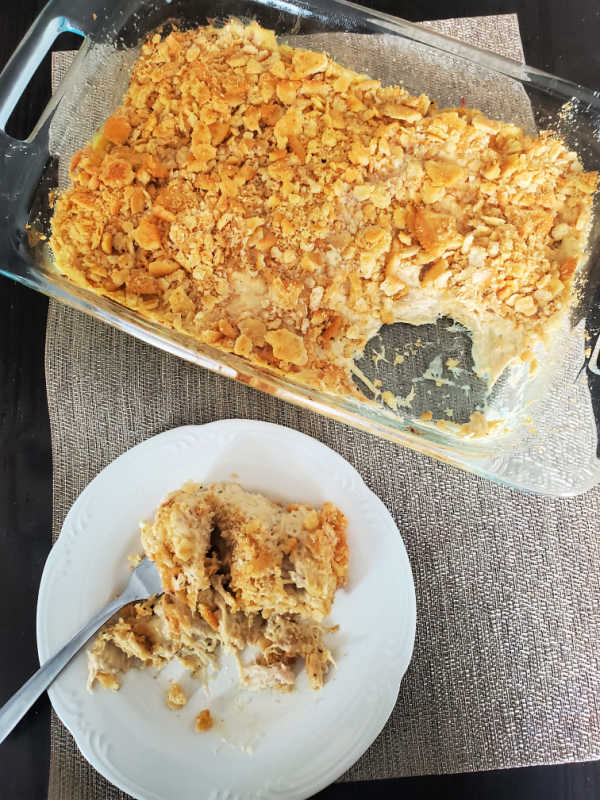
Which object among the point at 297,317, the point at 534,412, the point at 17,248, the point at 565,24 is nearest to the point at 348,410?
the point at 297,317

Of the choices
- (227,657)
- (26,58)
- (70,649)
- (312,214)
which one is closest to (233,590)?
(227,657)

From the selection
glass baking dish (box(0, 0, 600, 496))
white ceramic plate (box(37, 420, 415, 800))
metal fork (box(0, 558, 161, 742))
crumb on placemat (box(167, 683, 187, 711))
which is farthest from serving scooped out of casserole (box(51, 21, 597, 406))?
crumb on placemat (box(167, 683, 187, 711))

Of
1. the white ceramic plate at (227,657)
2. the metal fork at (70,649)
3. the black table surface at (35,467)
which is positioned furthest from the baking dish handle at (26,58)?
the metal fork at (70,649)

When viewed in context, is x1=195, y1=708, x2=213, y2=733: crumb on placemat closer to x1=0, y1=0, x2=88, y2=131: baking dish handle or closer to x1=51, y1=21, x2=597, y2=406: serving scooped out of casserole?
x1=51, y1=21, x2=597, y2=406: serving scooped out of casserole

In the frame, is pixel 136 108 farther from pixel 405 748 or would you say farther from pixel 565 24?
pixel 405 748

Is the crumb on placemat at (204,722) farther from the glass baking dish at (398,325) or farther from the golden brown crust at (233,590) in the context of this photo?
the glass baking dish at (398,325)

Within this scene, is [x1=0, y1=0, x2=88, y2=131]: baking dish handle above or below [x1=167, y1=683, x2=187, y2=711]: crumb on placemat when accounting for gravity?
above
